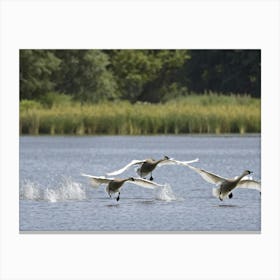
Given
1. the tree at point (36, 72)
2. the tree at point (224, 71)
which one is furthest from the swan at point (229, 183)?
the tree at point (36, 72)

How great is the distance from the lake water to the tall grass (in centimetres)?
20

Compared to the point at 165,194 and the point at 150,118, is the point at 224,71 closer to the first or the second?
the point at 150,118

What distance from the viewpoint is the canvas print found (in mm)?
13766

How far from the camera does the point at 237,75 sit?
23.0 meters

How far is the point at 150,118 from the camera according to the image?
20.4 meters

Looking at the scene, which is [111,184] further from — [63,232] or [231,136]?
[231,136]

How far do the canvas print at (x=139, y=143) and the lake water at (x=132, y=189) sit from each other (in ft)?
0.07

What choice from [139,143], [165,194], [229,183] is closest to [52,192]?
[165,194]

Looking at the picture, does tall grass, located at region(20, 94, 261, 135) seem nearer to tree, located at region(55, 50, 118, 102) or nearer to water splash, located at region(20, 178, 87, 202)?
tree, located at region(55, 50, 118, 102)

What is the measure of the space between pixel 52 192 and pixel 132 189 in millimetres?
1325

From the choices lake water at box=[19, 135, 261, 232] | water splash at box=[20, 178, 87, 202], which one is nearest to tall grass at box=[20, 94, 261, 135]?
A: lake water at box=[19, 135, 261, 232]

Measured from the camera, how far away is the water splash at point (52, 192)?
1468 centimetres
